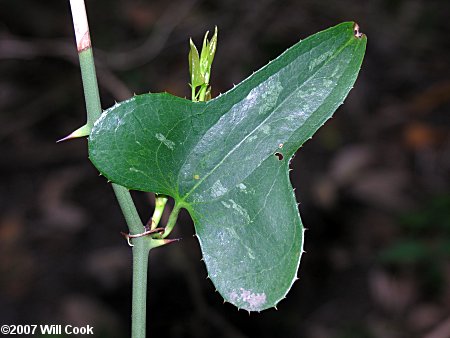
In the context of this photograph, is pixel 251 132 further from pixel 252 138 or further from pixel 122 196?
pixel 122 196

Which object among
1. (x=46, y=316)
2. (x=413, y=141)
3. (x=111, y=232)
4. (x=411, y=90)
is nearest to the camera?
(x=46, y=316)

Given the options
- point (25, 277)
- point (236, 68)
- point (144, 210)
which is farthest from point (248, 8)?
point (25, 277)

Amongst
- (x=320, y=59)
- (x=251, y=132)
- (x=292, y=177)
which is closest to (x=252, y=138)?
(x=251, y=132)

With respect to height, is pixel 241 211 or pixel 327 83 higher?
pixel 327 83

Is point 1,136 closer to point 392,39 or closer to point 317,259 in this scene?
point 317,259

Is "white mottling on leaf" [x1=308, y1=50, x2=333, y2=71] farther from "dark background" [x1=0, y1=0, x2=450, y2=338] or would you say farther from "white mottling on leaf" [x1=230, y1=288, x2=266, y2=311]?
"dark background" [x1=0, y1=0, x2=450, y2=338]

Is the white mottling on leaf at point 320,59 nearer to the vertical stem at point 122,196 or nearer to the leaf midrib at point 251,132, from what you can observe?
the leaf midrib at point 251,132

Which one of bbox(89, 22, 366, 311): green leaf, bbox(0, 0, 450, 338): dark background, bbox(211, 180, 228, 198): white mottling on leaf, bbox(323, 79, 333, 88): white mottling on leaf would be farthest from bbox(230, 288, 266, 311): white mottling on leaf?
bbox(0, 0, 450, 338): dark background
